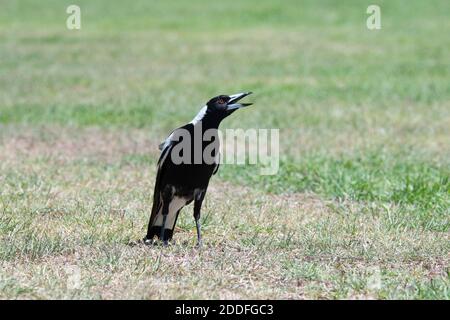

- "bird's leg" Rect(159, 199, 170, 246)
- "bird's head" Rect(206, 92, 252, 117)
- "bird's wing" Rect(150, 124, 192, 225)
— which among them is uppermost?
"bird's head" Rect(206, 92, 252, 117)

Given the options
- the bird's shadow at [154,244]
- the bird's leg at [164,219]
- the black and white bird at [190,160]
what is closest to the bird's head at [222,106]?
the black and white bird at [190,160]

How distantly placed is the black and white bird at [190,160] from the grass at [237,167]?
0.33 m

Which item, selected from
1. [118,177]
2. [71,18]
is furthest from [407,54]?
[118,177]

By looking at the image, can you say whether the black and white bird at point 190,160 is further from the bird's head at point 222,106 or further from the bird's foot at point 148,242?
the bird's foot at point 148,242

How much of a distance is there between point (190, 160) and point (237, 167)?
148 inches

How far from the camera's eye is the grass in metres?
6.00

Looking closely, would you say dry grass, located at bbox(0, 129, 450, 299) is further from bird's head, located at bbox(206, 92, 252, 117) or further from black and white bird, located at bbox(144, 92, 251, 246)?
bird's head, located at bbox(206, 92, 252, 117)

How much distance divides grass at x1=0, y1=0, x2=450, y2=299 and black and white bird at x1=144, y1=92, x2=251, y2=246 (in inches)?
13.2

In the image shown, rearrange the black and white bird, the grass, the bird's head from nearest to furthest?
the grass
the black and white bird
the bird's head

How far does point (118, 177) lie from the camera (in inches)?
377

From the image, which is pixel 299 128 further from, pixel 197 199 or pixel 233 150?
pixel 197 199

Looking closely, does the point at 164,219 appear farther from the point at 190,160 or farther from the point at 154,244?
the point at 190,160

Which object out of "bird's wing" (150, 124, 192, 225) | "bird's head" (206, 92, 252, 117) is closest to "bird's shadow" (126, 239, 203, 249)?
"bird's wing" (150, 124, 192, 225)

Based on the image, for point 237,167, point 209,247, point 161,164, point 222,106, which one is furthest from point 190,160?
point 237,167
